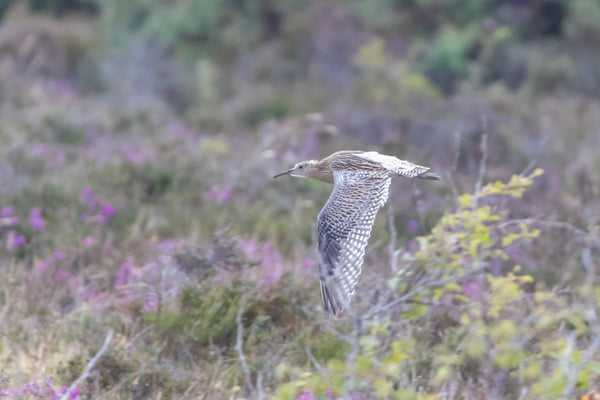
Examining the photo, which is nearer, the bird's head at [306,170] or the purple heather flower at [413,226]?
the bird's head at [306,170]

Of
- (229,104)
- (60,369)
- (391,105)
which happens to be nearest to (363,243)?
(60,369)

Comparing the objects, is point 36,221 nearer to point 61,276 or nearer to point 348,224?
point 61,276

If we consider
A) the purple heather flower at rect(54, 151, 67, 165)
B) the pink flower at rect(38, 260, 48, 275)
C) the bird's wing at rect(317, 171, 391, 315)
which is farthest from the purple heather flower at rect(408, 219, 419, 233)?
the purple heather flower at rect(54, 151, 67, 165)

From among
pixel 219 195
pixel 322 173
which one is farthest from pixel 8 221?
pixel 322 173

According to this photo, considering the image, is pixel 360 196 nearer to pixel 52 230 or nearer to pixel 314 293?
pixel 314 293

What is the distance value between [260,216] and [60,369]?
309cm

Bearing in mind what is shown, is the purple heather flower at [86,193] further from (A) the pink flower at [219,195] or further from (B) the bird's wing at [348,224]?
(B) the bird's wing at [348,224]

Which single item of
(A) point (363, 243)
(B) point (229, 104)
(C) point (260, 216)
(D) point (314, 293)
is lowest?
(B) point (229, 104)

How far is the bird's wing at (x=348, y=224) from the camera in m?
4.60

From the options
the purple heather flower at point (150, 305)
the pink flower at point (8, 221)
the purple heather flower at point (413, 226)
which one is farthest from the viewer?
the purple heather flower at point (413, 226)

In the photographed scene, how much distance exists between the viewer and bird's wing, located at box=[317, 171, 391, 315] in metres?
4.60

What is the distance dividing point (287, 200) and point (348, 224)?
2883 millimetres

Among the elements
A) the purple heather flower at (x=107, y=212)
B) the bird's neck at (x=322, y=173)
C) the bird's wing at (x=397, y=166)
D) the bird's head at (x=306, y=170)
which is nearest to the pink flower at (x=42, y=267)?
the purple heather flower at (x=107, y=212)

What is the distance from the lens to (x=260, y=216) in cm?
725
